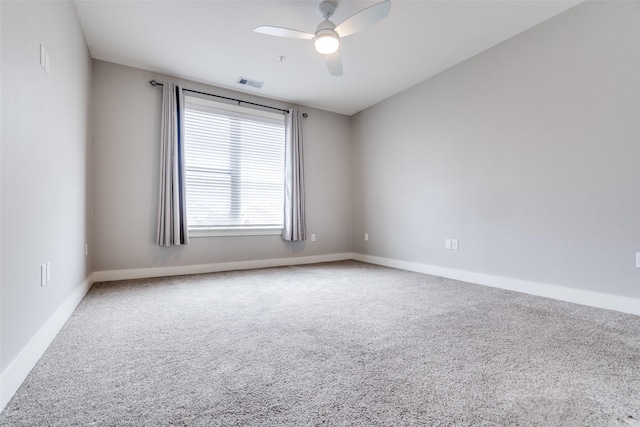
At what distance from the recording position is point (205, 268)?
4094 millimetres

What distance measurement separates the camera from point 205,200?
4160 mm

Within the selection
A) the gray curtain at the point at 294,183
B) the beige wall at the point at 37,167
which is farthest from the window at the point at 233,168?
the beige wall at the point at 37,167

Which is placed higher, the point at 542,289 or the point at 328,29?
the point at 328,29

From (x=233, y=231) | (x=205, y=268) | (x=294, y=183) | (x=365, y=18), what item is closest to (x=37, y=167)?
(x=365, y=18)

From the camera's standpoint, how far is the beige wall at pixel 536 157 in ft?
7.95

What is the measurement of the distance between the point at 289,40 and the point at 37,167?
244 centimetres

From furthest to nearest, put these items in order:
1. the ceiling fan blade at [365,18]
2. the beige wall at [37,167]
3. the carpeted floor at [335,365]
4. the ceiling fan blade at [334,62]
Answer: the ceiling fan blade at [334,62], the ceiling fan blade at [365,18], the beige wall at [37,167], the carpeted floor at [335,365]

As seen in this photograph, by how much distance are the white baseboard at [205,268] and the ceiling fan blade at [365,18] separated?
3.13 m

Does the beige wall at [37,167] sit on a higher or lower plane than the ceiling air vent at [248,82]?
lower

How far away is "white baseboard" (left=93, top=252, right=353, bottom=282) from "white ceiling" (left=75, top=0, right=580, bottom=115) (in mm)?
2443

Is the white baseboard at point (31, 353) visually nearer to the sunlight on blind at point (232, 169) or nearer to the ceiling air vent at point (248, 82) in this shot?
the sunlight on blind at point (232, 169)

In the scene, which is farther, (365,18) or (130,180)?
(130,180)

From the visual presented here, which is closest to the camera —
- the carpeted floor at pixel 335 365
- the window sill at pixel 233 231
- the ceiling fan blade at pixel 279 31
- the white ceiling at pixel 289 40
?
the carpeted floor at pixel 335 365

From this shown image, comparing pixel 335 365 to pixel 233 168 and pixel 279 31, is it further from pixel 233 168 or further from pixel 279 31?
pixel 233 168
